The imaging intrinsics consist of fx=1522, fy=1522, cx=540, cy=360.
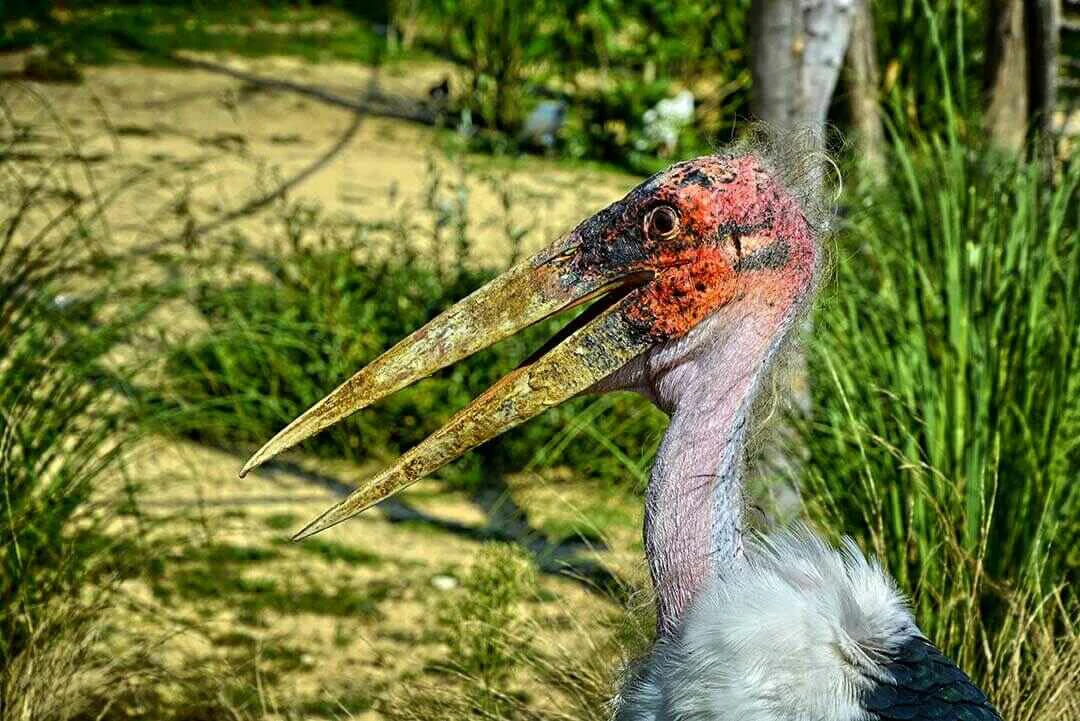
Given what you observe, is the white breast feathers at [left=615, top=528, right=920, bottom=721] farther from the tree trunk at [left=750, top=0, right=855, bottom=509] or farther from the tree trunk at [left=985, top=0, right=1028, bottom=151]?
the tree trunk at [left=985, top=0, right=1028, bottom=151]

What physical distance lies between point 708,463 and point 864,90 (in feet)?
12.0

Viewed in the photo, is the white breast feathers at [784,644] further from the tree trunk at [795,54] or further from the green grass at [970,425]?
the tree trunk at [795,54]

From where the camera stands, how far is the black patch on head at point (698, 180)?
246 centimetres

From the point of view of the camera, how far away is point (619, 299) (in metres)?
2.56

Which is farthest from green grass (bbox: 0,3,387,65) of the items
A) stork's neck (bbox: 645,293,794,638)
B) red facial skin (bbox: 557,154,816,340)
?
stork's neck (bbox: 645,293,794,638)

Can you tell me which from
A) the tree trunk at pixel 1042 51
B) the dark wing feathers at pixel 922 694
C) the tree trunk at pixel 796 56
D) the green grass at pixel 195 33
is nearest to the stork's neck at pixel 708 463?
the dark wing feathers at pixel 922 694

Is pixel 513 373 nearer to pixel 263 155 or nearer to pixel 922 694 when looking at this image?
pixel 922 694

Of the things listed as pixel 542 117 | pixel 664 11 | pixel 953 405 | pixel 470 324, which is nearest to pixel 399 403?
pixel 953 405

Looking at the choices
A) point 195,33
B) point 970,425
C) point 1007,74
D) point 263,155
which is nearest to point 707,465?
point 970,425

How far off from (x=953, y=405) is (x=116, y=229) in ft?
12.5

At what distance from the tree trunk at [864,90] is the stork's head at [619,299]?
317cm

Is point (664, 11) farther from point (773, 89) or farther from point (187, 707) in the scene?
point (187, 707)

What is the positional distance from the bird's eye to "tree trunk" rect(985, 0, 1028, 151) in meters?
3.28

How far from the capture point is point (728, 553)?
2.38m
